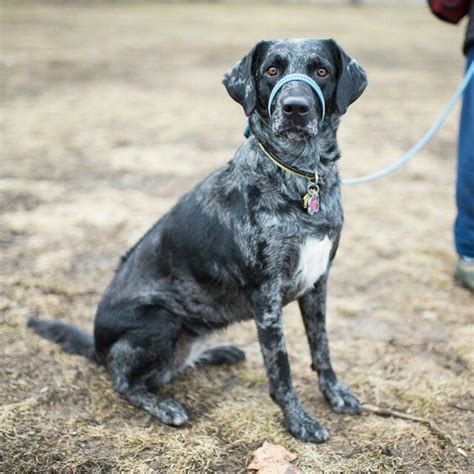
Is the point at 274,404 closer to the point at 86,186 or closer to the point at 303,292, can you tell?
the point at 303,292

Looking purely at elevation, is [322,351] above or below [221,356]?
above

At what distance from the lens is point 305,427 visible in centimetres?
310

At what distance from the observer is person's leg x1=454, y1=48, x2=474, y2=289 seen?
4.35m

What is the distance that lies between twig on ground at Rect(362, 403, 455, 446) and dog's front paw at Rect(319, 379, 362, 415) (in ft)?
0.22

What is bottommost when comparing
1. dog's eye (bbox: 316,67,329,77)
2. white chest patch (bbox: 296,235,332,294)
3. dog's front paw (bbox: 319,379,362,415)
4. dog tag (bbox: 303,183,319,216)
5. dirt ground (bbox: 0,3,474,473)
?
dirt ground (bbox: 0,3,474,473)

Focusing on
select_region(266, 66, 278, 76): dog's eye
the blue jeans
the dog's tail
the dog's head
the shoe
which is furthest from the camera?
the shoe

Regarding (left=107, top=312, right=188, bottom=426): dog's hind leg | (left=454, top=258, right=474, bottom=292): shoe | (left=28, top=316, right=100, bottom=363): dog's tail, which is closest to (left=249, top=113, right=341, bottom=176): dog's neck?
(left=107, top=312, right=188, bottom=426): dog's hind leg

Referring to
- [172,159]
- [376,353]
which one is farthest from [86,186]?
[376,353]

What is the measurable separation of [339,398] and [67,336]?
1.67m

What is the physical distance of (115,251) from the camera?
5.27 m

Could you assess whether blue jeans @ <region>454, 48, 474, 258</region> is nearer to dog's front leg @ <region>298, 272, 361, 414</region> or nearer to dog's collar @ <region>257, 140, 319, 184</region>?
dog's front leg @ <region>298, 272, 361, 414</region>

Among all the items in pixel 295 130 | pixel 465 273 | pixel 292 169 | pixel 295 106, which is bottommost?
pixel 465 273

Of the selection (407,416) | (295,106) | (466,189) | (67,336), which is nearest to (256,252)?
(295,106)

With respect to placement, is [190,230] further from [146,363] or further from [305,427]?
[305,427]
